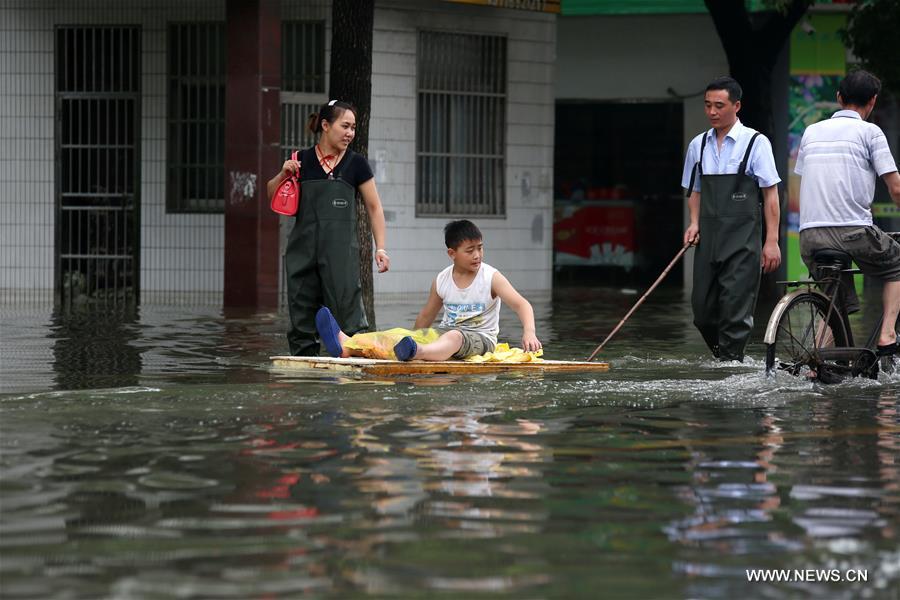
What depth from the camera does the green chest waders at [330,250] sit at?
10797mm

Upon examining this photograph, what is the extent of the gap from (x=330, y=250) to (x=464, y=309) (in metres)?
0.93

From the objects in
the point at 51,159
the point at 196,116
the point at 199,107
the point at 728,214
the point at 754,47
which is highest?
the point at 754,47

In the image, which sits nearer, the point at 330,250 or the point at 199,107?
the point at 330,250

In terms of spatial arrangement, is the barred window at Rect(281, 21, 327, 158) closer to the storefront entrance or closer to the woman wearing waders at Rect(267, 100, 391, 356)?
the storefront entrance

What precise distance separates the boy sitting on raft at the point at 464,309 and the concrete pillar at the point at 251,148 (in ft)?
26.1

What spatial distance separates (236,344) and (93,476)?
6.97 m

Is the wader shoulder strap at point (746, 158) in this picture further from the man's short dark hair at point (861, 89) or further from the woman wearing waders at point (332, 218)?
the woman wearing waders at point (332, 218)

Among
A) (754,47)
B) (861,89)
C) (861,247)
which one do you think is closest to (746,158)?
(861,89)

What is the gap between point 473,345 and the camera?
410 inches

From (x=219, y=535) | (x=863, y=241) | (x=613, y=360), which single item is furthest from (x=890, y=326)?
(x=219, y=535)

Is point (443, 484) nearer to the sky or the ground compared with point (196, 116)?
nearer to the ground

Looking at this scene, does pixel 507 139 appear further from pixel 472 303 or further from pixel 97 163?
pixel 472 303

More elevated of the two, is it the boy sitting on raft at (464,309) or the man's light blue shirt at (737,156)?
the man's light blue shirt at (737,156)

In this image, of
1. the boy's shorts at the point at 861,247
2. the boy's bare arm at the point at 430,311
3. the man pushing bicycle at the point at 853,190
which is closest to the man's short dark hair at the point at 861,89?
the man pushing bicycle at the point at 853,190
